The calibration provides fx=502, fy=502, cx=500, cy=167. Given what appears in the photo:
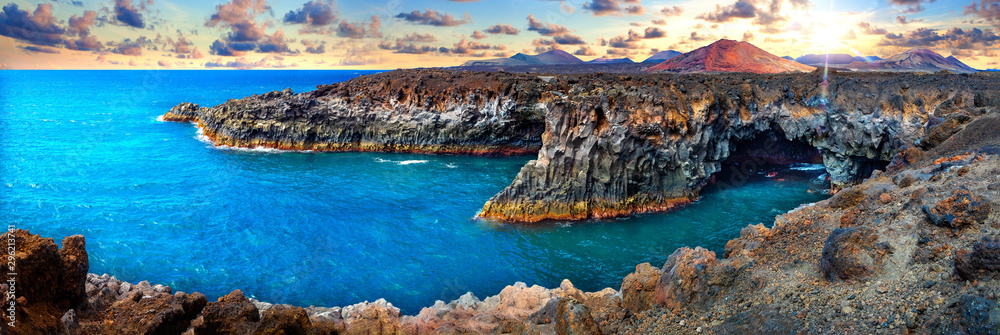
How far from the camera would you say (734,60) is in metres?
101

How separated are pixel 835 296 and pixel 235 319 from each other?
63.5ft

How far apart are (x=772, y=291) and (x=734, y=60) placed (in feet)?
318

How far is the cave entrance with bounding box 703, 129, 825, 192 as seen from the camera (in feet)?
174

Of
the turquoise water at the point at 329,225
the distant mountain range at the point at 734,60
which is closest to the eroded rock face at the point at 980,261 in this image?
the turquoise water at the point at 329,225

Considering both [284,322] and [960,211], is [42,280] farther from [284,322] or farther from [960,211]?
[960,211]

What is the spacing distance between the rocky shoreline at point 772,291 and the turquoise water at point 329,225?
898cm

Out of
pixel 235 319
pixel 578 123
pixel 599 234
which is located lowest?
pixel 599 234

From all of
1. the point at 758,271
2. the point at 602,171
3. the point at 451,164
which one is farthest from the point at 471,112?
the point at 758,271

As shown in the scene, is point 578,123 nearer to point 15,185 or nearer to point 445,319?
point 445,319

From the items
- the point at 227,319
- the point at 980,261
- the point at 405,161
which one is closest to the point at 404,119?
the point at 405,161

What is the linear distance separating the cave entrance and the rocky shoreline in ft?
99.8

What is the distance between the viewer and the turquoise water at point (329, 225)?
103ft

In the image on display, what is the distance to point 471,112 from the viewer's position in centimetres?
6962

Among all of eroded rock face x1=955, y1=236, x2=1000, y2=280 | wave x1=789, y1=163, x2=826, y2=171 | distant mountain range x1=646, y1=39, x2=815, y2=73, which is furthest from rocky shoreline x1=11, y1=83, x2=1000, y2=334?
distant mountain range x1=646, y1=39, x2=815, y2=73
